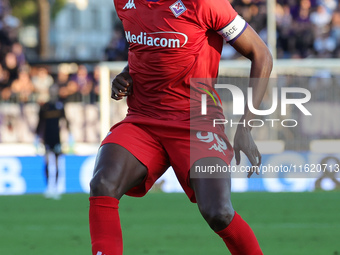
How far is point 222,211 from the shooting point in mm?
3904

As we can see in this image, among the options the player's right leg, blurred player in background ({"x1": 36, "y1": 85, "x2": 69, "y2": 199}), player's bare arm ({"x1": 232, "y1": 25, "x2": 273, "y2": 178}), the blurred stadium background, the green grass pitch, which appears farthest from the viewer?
blurred player in background ({"x1": 36, "y1": 85, "x2": 69, "y2": 199})

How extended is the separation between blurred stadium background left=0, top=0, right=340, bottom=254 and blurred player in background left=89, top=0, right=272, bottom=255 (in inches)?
132

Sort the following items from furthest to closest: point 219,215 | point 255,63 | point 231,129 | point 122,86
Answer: point 231,129 → point 122,86 → point 255,63 → point 219,215

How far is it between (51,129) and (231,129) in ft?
12.0

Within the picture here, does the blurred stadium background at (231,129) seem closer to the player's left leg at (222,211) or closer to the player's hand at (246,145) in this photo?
the player's left leg at (222,211)

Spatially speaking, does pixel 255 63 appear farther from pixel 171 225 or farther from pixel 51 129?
pixel 51 129

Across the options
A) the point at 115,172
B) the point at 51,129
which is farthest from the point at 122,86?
the point at 51,129

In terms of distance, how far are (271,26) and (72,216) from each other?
7945mm

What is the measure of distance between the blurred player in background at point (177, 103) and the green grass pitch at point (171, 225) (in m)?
2.41

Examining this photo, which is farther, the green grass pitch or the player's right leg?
the green grass pitch

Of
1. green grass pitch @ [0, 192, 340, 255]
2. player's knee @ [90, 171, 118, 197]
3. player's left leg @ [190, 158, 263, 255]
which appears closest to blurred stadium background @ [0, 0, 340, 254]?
green grass pitch @ [0, 192, 340, 255]

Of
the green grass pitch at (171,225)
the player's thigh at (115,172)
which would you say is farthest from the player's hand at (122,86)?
the green grass pitch at (171,225)

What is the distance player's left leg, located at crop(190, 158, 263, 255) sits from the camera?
12.8 feet

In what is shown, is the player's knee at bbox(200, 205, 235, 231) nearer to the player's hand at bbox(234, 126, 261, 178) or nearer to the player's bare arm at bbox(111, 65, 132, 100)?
the player's hand at bbox(234, 126, 261, 178)
